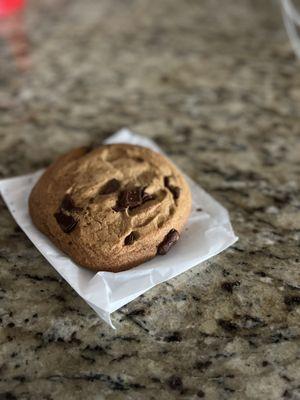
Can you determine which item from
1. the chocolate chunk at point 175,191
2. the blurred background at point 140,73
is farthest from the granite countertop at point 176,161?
the chocolate chunk at point 175,191

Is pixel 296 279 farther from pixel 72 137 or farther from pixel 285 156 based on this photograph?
pixel 72 137

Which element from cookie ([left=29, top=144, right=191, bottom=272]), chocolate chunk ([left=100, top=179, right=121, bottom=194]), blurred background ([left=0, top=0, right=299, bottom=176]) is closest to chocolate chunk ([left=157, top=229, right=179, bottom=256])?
cookie ([left=29, top=144, right=191, bottom=272])

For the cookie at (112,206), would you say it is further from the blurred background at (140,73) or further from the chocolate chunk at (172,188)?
the blurred background at (140,73)

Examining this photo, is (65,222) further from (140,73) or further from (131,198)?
(140,73)

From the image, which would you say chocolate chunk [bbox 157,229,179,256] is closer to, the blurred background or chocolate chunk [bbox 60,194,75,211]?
chocolate chunk [bbox 60,194,75,211]

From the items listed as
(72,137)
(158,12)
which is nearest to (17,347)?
(72,137)

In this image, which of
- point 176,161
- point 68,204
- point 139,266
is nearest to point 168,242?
point 139,266
